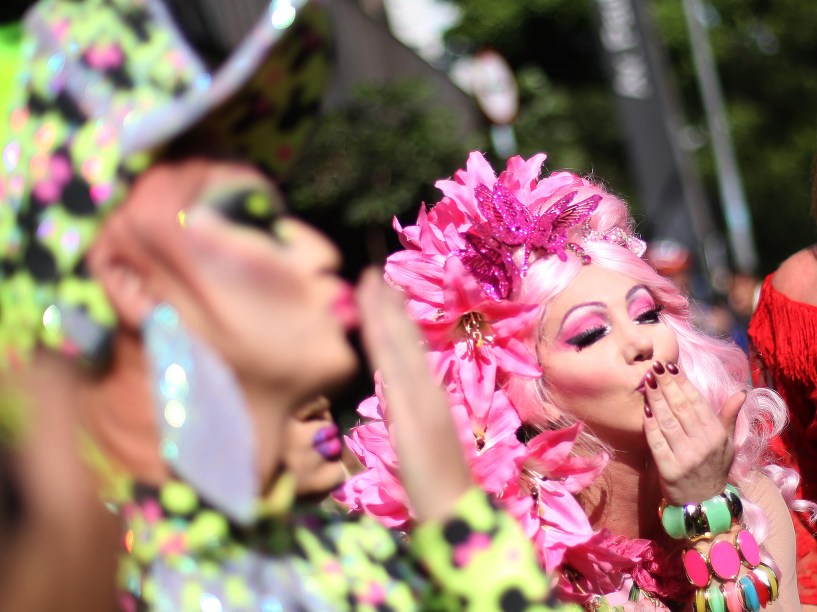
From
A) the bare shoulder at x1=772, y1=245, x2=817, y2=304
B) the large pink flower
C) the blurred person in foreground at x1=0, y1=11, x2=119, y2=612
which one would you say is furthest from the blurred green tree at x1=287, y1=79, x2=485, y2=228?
the blurred person in foreground at x1=0, y1=11, x2=119, y2=612

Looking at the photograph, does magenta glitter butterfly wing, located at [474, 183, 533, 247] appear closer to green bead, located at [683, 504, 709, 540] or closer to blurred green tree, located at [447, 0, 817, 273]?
green bead, located at [683, 504, 709, 540]

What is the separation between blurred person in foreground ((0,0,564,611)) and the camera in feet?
3.11

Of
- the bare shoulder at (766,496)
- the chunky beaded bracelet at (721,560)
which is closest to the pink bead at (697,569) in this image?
the chunky beaded bracelet at (721,560)

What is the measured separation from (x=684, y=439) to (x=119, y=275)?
1.23 metres

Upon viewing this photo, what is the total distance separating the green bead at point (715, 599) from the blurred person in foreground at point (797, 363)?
21.7 inches

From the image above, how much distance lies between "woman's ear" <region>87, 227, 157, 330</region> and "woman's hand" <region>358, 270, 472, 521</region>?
0.21 metres

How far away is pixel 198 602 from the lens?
1.00m

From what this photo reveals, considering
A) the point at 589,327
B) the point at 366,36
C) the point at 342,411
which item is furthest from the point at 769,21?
the point at 589,327

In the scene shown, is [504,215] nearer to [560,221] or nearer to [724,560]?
[560,221]

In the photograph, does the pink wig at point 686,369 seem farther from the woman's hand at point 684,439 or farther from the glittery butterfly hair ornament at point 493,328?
the woman's hand at point 684,439

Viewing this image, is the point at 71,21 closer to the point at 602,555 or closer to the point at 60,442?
the point at 60,442

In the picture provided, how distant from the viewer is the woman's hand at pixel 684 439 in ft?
6.11

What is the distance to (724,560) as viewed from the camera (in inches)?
72.6

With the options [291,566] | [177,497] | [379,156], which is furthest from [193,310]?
[379,156]
